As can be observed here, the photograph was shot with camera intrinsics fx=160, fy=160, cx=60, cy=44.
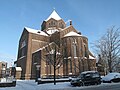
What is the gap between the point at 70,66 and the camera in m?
48.7

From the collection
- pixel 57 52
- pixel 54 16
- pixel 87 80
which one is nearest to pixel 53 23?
pixel 54 16

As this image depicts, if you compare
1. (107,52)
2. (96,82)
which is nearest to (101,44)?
(107,52)

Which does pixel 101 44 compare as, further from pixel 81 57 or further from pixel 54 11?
pixel 54 11

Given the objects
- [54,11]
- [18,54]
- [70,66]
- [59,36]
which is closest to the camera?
[70,66]

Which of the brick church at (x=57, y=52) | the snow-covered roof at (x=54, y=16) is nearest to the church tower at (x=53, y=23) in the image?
the snow-covered roof at (x=54, y=16)

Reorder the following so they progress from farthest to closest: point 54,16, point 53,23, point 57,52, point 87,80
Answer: point 54,16
point 53,23
point 57,52
point 87,80

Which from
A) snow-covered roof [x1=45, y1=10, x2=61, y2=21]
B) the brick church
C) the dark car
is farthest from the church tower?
the dark car

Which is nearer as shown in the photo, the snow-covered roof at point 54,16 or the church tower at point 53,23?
the church tower at point 53,23

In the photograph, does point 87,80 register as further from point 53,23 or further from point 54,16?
point 54,16

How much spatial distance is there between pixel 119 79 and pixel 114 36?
16086 millimetres

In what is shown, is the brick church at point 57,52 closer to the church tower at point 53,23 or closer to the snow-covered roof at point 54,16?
the church tower at point 53,23

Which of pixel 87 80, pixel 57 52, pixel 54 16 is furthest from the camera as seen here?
pixel 54 16

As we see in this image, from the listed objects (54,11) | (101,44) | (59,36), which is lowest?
(101,44)

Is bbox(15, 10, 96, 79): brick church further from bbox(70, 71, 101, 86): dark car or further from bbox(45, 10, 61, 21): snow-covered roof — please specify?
bbox(70, 71, 101, 86): dark car
